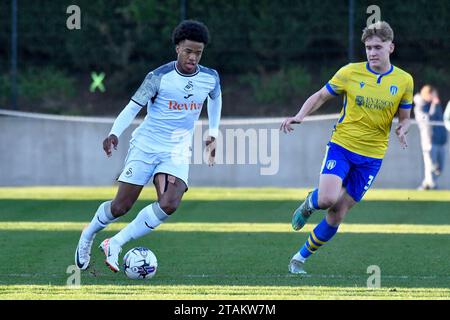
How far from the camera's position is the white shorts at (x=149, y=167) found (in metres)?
10.4

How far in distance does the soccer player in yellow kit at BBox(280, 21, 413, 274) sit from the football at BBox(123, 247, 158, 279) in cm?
132

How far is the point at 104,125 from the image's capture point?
23.0 meters

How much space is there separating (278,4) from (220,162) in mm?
4133

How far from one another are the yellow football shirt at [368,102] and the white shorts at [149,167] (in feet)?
4.77

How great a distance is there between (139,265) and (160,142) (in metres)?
1.17

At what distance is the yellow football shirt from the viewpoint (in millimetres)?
10500

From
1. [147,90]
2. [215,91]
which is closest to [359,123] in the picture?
[215,91]

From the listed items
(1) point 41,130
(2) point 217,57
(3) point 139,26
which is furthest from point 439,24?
(1) point 41,130

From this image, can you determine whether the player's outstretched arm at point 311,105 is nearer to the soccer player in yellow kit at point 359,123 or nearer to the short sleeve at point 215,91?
the soccer player in yellow kit at point 359,123

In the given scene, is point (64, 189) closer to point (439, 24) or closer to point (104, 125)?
point (104, 125)

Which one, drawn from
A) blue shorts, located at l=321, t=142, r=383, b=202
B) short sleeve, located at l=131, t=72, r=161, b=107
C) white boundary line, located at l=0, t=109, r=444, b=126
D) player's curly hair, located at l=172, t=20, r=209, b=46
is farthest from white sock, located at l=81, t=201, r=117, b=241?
white boundary line, located at l=0, t=109, r=444, b=126

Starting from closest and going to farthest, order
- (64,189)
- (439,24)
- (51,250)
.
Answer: (51,250) < (64,189) < (439,24)

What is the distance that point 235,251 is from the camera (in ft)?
40.2

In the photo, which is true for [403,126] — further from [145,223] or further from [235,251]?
[235,251]
